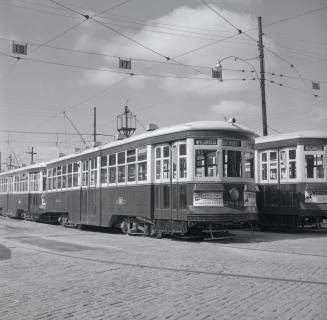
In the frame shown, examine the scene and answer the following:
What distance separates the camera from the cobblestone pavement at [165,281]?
5.62 meters

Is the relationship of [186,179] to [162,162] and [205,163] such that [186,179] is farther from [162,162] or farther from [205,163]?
[162,162]

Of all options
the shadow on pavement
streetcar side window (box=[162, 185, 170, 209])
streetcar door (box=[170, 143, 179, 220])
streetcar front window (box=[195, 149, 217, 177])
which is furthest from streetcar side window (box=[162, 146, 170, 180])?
the shadow on pavement

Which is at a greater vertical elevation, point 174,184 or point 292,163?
point 292,163

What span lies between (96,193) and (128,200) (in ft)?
8.86

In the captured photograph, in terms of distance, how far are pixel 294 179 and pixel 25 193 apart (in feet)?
58.9

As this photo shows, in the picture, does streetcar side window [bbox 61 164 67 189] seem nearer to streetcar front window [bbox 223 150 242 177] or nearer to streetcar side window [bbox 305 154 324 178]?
streetcar front window [bbox 223 150 242 177]

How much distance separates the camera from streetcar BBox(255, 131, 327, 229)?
15.5 metres

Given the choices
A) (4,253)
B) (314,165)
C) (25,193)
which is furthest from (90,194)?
(25,193)

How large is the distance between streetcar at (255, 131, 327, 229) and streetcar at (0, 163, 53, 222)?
12.3 m

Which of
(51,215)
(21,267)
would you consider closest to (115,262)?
(21,267)

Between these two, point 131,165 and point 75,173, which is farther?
point 75,173

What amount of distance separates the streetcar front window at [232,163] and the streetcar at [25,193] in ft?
45.1

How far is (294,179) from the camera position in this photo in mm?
15867

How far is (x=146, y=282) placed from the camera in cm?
732
